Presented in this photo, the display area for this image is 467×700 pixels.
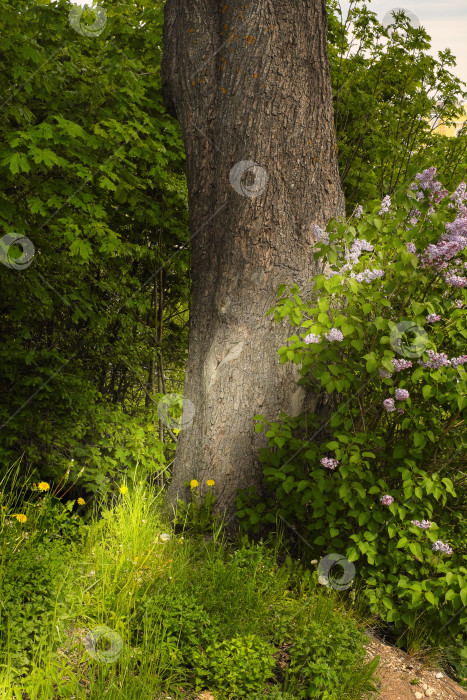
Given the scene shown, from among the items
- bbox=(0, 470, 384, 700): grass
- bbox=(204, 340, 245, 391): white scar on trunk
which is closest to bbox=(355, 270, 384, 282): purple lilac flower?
bbox=(204, 340, 245, 391): white scar on trunk

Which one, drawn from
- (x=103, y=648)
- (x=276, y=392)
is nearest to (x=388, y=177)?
(x=276, y=392)

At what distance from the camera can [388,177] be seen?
27.3 feet

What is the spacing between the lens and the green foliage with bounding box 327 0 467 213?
295 inches

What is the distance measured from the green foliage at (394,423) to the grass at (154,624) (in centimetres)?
40

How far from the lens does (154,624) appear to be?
276cm

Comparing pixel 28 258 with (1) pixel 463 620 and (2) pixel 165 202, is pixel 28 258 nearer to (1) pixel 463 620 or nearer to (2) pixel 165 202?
(2) pixel 165 202

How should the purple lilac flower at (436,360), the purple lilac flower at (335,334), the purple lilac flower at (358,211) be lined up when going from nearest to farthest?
the purple lilac flower at (436,360), the purple lilac flower at (335,334), the purple lilac flower at (358,211)

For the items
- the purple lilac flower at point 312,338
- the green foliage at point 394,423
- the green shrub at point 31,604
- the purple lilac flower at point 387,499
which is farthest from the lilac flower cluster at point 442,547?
the green shrub at point 31,604

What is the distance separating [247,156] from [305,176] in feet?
1.38

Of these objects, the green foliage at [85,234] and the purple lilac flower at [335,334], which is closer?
the purple lilac flower at [335,334]

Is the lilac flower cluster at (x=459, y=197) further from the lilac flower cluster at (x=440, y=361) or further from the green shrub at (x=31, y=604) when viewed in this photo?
the green shrub at (x=31, y=604)

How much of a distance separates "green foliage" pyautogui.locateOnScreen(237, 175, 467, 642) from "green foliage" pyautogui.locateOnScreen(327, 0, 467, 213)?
4.38m

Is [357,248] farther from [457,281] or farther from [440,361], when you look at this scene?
[440,361]

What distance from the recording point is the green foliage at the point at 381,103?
748 cm
